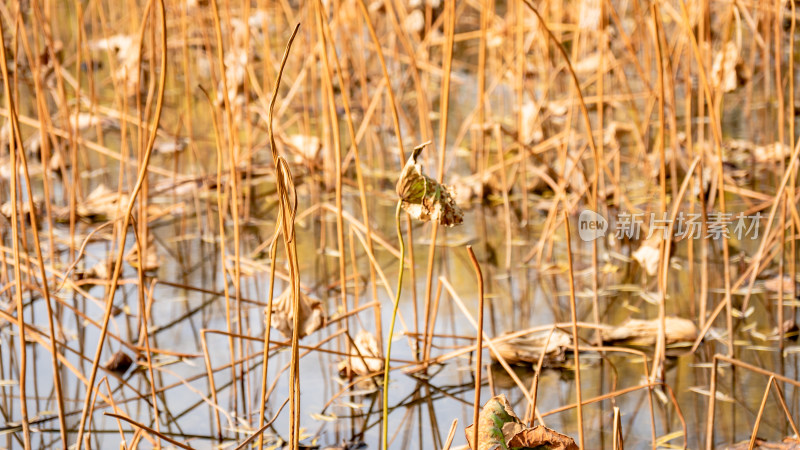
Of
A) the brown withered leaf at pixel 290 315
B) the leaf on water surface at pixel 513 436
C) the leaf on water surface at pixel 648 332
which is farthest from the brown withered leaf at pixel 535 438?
the leaf on water surface at pixel 648 332

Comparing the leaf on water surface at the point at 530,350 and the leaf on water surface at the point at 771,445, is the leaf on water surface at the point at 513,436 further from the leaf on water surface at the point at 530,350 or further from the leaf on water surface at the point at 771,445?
the leaf on water surface at the point at 530,350

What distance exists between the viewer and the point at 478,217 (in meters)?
1.57

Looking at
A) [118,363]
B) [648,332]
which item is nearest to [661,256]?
[648,332]

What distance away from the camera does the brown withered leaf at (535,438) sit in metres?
0.55

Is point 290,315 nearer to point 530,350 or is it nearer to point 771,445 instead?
point 530,350

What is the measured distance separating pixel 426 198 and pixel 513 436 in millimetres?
168

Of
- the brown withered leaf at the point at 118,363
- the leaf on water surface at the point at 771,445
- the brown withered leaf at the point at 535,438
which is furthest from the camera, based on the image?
the brown withered leaf at the point at 118,363

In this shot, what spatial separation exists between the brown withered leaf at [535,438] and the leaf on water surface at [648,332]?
1.70 ft

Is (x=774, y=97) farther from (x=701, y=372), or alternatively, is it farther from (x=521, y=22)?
(x=701, y=372)

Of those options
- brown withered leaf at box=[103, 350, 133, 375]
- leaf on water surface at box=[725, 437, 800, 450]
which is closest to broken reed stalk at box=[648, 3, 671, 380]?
leaf on water surface at box=[725, 437, 800, 450]

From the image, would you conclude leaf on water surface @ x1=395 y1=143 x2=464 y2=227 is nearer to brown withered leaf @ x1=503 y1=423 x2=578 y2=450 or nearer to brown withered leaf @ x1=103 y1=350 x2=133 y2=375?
brown withered leaf @ x1=503 y1=423 x2=578 y2=450

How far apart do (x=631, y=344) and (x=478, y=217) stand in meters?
0.55

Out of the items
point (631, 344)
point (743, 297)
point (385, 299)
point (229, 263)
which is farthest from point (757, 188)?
point (229, 263)

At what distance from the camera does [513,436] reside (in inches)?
21.4
